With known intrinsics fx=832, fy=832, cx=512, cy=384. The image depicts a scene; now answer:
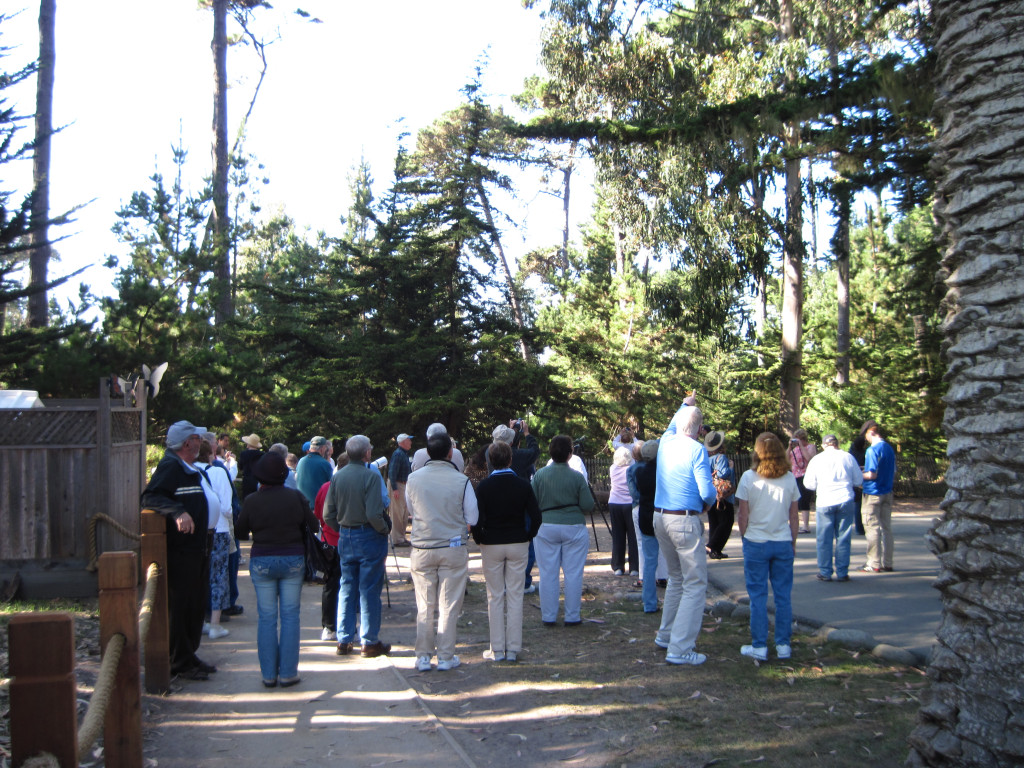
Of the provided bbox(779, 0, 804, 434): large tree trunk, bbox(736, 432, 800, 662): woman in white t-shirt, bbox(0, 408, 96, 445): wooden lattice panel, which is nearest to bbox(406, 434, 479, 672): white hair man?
bbox(736, 432, 800, 662): woman in white t-shirt

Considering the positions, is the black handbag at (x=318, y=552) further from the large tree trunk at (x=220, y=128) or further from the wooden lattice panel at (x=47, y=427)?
the large tree trunk at (x=220, y=128)

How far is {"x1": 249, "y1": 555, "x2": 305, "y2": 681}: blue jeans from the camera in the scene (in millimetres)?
6598

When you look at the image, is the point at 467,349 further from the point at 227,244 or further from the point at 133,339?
the point at 133,339

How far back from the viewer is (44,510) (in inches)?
371

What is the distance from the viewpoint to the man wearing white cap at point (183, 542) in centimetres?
668

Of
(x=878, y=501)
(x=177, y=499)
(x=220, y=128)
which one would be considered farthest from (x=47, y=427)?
(x=220, y=128)

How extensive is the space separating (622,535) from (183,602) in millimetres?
6430

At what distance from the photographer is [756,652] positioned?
7109 mm

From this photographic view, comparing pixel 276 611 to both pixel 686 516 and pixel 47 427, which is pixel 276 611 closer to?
pixel 686 516

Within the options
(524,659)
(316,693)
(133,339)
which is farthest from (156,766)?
(133,339)

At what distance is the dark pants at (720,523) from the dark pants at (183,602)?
24.8 ft

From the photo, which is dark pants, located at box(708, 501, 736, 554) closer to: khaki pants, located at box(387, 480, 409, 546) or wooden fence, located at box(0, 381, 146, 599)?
khaki pants, located at box(387, 480, 409, 546)

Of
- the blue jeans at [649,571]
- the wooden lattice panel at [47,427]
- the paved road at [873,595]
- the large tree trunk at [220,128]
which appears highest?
the large tree trunk at [220,128]

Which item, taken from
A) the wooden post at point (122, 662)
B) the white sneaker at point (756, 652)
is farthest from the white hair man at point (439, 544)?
the wooden post at point (122, 662)
